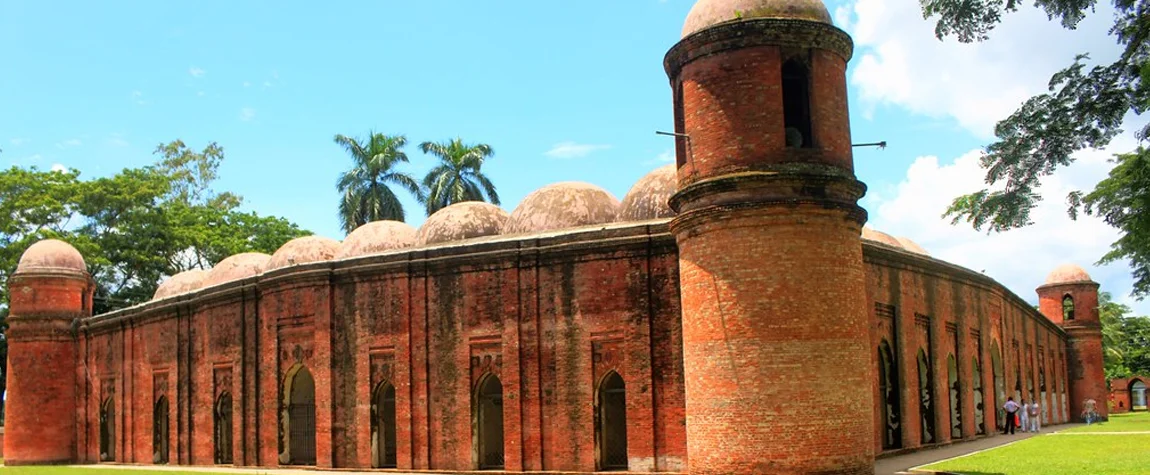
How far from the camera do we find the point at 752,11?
55.4 feet

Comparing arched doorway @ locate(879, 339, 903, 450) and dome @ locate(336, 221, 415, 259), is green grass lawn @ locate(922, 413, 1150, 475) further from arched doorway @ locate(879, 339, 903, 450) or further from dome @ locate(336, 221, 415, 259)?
dome @ locate(336, 221, 415, 259)

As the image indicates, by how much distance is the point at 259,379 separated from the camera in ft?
82.8

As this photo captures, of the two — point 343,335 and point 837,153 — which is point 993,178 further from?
point 343,335

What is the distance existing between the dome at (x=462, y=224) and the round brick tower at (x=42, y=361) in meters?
16.5

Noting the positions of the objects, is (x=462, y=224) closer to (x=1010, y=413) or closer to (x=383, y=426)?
(x=383, y=426)

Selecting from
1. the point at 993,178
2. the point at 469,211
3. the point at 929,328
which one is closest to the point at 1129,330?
the point at 929,328

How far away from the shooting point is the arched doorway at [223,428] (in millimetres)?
27047

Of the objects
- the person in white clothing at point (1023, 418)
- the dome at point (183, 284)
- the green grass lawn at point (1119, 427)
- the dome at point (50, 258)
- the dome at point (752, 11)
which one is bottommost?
the green grass lawn at point (1119, 427)

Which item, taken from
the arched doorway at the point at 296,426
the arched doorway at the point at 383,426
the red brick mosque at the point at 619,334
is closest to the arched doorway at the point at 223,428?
the red brick mosque at the point at 619,334

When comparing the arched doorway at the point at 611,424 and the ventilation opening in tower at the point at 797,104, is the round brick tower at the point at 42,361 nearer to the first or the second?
the arched doorway at the point at 611,424

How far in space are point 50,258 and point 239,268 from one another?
8327mm

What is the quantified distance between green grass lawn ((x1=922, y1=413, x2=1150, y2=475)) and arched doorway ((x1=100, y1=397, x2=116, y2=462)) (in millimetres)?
24174

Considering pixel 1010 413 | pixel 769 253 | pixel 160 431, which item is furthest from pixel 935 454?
pixel 160 431

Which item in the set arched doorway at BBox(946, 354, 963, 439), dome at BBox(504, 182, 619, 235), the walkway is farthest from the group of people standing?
dome at BBox(504, 182, 619, 235)
